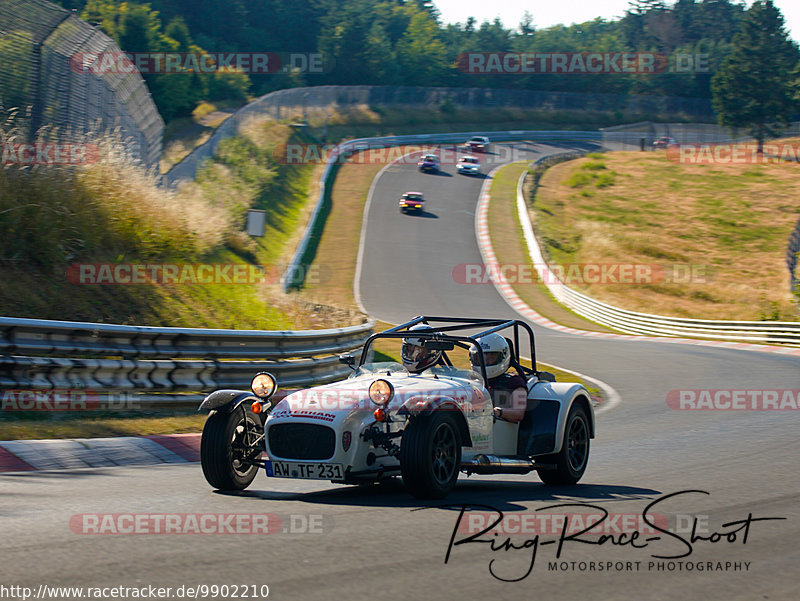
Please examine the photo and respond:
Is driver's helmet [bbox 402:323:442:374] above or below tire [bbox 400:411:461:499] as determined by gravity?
above

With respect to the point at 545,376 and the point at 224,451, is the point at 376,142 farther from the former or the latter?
the point at 224,451

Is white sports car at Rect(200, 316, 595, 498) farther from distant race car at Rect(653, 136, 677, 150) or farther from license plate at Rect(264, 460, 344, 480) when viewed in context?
distant race car at Rect(653, 136, 677, 150)

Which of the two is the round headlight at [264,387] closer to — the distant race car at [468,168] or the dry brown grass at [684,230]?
the dry brown grass at [684,230]

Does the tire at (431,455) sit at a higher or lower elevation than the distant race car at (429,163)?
lower

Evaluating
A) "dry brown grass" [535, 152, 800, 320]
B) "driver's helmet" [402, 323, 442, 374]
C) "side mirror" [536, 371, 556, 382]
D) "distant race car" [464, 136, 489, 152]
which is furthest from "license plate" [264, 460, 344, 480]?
"distant race car" [464, 136, 489, 152]

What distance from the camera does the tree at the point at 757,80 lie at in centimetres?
8412

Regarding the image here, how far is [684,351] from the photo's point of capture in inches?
910

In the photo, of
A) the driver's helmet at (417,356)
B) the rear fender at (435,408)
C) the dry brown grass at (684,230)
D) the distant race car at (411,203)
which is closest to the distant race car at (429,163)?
the dry brown grass at (684,230)

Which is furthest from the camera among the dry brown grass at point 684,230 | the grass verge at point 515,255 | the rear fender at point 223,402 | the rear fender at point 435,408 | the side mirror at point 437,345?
the dry brown grass at point 684,230

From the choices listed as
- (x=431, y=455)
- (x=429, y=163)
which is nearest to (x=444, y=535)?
(x=431, y=455)

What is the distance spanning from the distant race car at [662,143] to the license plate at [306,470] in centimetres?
8234

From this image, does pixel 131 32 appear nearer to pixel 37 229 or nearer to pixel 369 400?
pixel 37 229

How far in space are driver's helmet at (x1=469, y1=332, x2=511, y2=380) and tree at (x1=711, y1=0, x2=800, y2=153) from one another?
3270 inches

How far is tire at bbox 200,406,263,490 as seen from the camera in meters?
6.46
